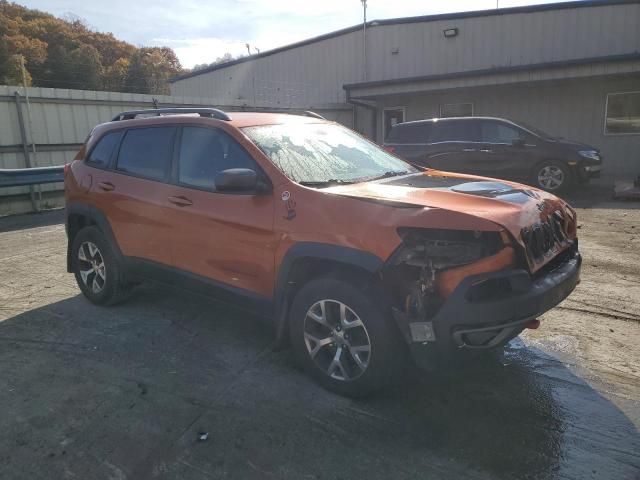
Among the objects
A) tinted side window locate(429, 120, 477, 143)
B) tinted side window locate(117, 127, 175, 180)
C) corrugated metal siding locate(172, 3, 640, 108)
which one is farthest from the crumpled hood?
corrugated metal siding locate(172, 3, 640, 108)

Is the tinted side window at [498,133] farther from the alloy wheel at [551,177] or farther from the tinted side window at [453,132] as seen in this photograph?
the alloy wheel at [551,177]

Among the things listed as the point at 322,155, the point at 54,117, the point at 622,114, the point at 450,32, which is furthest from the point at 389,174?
the point at 450,32

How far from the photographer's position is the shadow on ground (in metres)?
2.46

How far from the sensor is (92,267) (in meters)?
4.74

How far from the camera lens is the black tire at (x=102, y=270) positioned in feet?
14.9

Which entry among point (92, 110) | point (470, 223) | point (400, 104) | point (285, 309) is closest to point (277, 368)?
point (285, 309)

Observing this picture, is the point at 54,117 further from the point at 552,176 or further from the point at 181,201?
the point at 552,176

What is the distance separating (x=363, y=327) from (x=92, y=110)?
1081 centimetres

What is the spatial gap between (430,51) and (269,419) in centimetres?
1894

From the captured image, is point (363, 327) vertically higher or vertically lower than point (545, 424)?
higher

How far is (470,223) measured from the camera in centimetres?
260

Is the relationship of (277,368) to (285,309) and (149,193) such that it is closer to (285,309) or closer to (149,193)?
(285,309)

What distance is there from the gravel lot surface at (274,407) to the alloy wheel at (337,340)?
192 mm

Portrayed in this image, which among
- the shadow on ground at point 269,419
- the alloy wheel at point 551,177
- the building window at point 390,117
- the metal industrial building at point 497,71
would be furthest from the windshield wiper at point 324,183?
the building window at point 390,117
